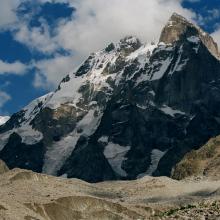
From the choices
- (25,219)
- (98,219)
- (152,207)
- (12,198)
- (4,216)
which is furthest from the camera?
(152,207)

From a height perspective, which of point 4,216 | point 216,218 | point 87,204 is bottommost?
point 216,218

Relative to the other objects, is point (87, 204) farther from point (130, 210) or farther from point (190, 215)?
point (190, 215)

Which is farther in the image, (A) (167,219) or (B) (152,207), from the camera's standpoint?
(B) (152,207)

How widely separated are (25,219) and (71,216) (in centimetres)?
3602

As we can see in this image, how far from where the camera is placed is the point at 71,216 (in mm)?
171500

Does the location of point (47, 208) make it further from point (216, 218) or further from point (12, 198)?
point (216, 218)

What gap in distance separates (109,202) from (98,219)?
11639mm

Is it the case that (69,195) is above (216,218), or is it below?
above

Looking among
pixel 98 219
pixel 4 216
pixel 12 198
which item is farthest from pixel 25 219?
pixel 98 219

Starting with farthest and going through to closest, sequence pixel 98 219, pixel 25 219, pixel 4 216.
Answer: pixel 98 219 → pixel 25 219 → pixel 4 216

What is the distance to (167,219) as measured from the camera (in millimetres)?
67812

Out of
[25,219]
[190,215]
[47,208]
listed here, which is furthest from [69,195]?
[190,215]

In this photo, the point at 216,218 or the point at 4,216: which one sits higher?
the point at 4,216

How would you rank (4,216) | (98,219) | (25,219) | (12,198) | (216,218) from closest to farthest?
(216,218) → (4,216) → (25,219) → (12,198) → (98,219)
